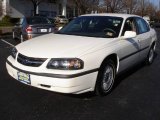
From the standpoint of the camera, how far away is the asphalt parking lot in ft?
13.1

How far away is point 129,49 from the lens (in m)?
5.46

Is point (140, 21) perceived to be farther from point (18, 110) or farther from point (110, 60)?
point (18, 110)

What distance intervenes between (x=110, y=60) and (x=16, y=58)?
5.46ft

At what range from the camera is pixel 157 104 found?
4.54 metres

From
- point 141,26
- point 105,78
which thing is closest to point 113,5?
point 141,26

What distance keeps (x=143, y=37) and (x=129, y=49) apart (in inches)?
43.5

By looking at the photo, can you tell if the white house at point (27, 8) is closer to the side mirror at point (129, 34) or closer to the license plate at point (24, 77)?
the side mirror at point (129, 34)

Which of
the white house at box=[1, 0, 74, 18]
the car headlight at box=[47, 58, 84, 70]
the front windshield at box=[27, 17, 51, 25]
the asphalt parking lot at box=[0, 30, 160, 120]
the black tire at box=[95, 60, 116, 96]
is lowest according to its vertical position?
the asphalt parking lot at box=[0, 30, 160, 120]

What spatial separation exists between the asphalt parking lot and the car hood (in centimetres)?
82

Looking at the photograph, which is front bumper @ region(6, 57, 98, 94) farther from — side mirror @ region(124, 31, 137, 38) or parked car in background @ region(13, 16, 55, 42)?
parked car in background @ region(13, 16, 55, 42)

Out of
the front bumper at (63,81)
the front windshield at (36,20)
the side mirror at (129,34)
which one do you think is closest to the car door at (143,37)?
the side mirror at (129,34)

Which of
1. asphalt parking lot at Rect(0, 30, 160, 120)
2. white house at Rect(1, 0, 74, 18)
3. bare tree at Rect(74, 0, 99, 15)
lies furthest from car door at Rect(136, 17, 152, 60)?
white house at Rect(1, 0, 74, 18)

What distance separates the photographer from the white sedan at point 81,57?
4070mm

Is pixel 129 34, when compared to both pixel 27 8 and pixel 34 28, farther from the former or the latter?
pixel 27 8
